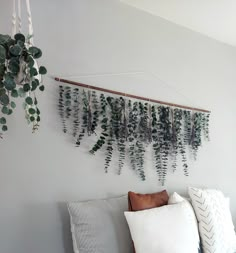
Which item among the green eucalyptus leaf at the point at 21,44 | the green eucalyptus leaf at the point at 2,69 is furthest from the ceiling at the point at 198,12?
the green eucalyptus leaf at the point at 2,69

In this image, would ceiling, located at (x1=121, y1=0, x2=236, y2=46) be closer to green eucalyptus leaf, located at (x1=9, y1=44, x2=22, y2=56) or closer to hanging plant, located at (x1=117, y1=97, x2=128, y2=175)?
hanging plant, located at (x1=117, y1=97, x2=128, y2=175)

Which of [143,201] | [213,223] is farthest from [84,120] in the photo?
[213,223]

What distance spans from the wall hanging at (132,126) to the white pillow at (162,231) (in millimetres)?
474

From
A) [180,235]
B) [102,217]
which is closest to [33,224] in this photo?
[102,217]

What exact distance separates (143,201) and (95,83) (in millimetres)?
904

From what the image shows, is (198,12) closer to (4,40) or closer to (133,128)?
(133,128)

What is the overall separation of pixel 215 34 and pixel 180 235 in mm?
2221

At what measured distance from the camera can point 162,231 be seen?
1764mm

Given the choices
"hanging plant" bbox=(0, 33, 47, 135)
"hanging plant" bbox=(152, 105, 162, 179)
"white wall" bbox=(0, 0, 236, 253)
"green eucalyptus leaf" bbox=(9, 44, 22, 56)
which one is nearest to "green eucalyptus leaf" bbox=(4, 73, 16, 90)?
"hanging plant" bbox=(0, 33, 47, 135)

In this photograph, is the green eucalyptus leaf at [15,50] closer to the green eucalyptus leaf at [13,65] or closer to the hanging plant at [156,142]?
the green eucalyptus leaf at [13,65]

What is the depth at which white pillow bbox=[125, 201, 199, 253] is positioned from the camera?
1718 millimetres

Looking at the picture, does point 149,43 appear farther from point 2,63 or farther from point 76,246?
point 76,246

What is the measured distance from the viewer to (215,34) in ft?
10.3

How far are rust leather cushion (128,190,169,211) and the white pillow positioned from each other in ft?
0.24
